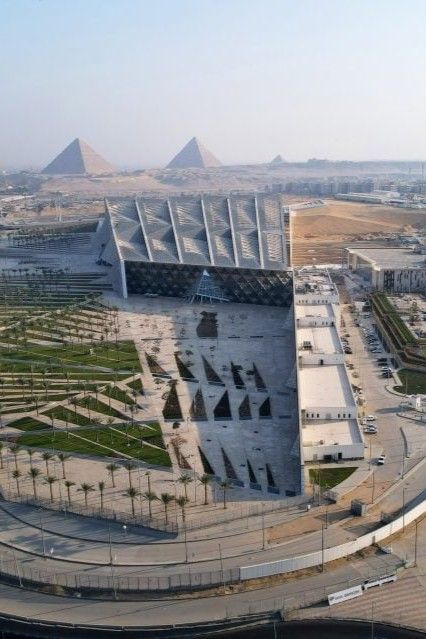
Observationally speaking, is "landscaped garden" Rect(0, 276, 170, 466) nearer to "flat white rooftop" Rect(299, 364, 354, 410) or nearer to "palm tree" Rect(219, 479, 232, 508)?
"palm tree" Rect(219, 479, 232, 508)

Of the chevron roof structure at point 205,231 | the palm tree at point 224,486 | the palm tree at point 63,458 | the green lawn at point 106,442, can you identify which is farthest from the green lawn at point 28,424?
the chevron roof structure at point 205,231

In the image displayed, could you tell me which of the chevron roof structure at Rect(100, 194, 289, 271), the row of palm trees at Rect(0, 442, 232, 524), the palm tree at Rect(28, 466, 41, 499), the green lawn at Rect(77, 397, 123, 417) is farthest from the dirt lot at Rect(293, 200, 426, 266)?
the palm tree at Rect(28, 466, 41, 499)

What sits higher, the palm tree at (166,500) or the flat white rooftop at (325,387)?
the flat white rooftop at (325,387)

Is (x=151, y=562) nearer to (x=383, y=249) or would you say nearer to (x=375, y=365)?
(x=375, y=365)

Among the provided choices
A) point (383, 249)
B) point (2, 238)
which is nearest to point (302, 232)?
point (383, 249)

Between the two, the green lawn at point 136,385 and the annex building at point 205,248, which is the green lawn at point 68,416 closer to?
the green lawn at point 136,385

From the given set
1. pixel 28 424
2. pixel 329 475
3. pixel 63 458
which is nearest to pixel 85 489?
pixel 63 458

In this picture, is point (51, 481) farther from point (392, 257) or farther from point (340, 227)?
point (340, 227)
